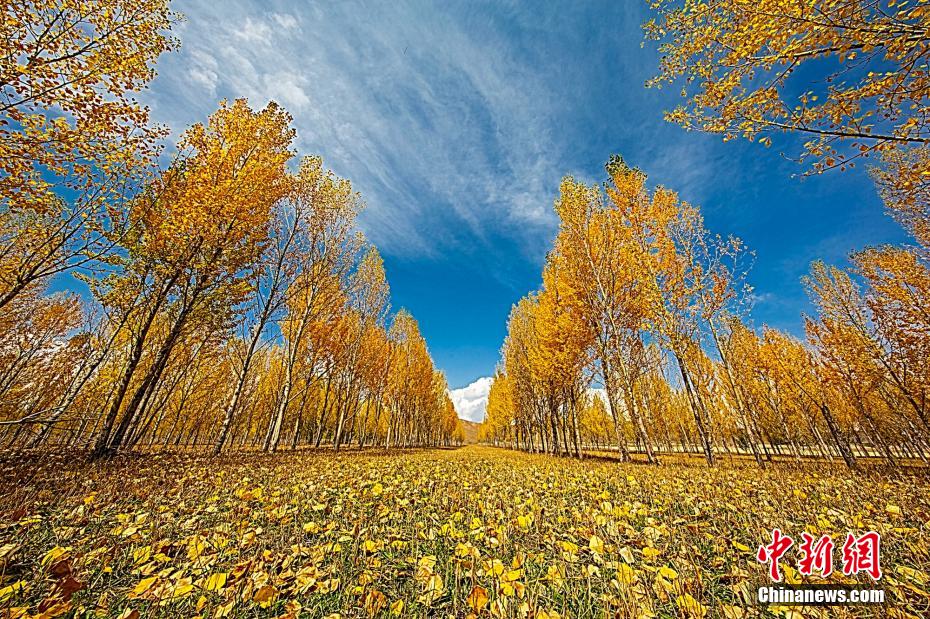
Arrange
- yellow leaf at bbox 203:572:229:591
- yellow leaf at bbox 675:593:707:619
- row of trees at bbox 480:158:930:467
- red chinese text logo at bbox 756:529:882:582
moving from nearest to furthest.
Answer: yellow leaf at bbox 675:593:707:619 → yellow leaf at bbox 203:572:229:591 → red chinese text logo at bbox 756:529:882:582 → row of trees at bbox 480:158:930:467

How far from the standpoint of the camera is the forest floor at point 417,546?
1.95m

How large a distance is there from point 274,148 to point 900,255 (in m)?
23.5

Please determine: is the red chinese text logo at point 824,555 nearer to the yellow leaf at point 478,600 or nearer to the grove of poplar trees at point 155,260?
the yellow leaf at point 478,600

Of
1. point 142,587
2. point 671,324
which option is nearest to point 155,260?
point 142,587

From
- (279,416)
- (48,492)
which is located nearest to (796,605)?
(48,492)

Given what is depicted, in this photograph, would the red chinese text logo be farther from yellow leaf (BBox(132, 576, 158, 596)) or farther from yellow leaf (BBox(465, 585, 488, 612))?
yellow leaf (BBox(132, 576, 158, 596))

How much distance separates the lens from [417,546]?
2924 millimetres

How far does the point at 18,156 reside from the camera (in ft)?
14.5

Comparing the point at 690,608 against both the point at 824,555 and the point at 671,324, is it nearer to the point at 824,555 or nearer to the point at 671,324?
the point at 824,555

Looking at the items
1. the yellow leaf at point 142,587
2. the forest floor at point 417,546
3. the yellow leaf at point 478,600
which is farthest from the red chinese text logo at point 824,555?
the yellow leaf at point 142,587

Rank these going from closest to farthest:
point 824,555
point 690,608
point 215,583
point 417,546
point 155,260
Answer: point 690,608
point 215,583
point 824,555
point 417,546
point 155,260

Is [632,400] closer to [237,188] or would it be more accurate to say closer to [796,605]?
[796,605]

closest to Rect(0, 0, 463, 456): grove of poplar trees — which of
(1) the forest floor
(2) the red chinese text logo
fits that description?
(1) the forest floor

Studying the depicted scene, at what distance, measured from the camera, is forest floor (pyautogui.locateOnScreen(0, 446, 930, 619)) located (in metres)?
1.95
